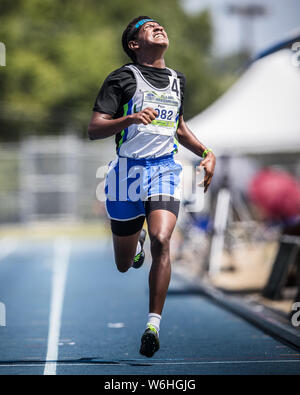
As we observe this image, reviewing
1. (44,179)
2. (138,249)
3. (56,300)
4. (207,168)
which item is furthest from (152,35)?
(44,179)

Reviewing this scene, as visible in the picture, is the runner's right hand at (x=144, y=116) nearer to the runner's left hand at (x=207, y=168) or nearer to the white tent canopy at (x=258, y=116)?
the runner's left hand at (x=207, y=168)

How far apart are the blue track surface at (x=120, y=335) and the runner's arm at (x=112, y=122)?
1623 mm

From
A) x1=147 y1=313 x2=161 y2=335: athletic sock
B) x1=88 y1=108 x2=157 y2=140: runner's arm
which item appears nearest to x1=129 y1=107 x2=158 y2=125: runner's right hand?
x1=88 y1=108 x2=157 y2=140: runner's arm

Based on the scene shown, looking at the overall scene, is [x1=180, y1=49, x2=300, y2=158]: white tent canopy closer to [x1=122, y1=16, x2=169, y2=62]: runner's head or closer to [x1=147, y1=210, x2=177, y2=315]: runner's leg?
[x1=122, y1=16, x2=169, y2=62]: runner's head

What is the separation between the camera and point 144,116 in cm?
478

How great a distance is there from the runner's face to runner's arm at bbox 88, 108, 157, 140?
25.7 inches

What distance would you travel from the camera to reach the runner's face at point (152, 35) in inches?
205

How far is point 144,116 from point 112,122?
0.26 m

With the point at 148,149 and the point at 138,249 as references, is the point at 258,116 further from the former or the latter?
the point at 148,149

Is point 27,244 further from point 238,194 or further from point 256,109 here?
point 256,109

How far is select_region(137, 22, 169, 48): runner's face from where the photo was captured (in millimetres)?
5215

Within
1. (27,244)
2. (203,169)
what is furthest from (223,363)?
(27,244)
